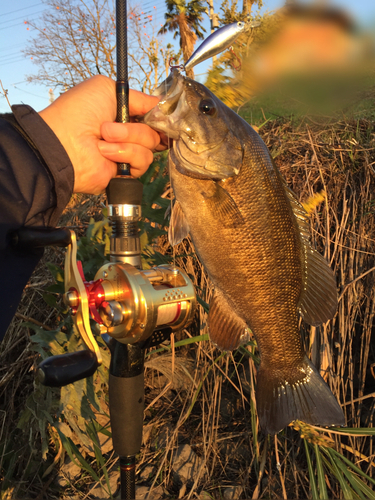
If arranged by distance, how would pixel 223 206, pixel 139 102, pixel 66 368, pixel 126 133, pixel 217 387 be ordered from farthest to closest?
pixel 217 387, pixel 139 102, pixel 126 133, pixel 223 206, pixel 66 368

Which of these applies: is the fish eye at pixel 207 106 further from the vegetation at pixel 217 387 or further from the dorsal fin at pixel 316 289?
the vegetation at pixel 217 387

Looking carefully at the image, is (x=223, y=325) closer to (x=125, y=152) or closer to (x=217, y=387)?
(x=125, y=152)

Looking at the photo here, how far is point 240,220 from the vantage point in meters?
1.21

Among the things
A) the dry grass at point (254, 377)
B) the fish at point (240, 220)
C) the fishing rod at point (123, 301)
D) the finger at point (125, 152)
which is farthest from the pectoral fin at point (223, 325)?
the dry grass at point (254, 377)

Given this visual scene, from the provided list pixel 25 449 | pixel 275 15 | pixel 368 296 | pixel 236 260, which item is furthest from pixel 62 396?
pixel 275 15

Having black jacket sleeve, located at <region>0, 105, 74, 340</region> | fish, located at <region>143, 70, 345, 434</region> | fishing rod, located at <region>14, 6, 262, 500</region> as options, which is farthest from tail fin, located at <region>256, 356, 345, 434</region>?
black jacket sleeve, located at <region>0, 105, 74, 340</region>

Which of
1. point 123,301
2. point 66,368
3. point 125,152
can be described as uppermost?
point 125,152

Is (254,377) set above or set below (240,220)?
below

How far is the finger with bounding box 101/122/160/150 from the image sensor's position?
1.30 meters

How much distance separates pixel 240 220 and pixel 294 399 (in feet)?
2.38

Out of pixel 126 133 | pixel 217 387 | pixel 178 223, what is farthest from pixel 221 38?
pixel 217 387

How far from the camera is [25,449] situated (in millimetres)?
2535

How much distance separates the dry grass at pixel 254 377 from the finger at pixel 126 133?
139cm

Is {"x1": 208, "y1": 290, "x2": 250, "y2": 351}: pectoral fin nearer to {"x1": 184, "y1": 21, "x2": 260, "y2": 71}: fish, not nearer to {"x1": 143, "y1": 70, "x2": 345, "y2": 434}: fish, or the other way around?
{"x1": 143, "y1": 70, "x2": 345, "y2": 434}: fish
